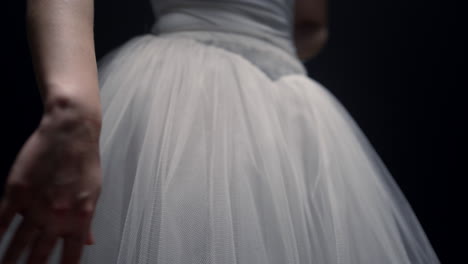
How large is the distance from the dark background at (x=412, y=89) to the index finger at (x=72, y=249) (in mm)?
758

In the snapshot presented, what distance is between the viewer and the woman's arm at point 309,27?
1.13 meters

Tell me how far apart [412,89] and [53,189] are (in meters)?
1.08

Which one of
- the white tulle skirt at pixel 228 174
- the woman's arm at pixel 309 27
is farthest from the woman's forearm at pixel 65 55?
the woman's arm at pixel 309 27

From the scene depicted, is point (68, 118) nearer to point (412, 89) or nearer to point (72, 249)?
point (72, 249)

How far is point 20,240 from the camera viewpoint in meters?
0.36

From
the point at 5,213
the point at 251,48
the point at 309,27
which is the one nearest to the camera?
the point at 5,213

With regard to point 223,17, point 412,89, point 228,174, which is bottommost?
point 412,89

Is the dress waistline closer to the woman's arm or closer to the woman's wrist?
the woman's wrist

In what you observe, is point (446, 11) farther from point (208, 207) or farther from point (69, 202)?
point (69, 202)

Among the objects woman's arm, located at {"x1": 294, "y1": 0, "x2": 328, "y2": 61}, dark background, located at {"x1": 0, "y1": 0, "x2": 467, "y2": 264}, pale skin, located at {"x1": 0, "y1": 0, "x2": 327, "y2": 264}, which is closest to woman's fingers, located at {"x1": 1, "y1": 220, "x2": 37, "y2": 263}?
pale skin, located at {"x1": 0, "y1": 0, "x2": 327, "y2": 264}

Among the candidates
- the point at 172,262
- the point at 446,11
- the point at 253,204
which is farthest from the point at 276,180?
the point at 446,11

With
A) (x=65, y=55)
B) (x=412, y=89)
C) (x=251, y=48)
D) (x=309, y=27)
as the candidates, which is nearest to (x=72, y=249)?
(x=65, y=55)

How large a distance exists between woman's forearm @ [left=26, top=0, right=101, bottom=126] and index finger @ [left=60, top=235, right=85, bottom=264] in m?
0.10

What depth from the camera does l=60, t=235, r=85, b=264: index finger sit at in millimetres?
353
